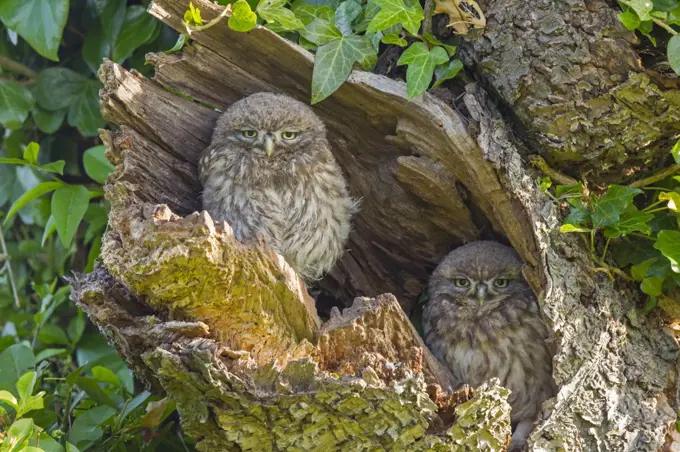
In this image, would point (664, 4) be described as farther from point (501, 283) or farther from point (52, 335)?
point (52, 335)

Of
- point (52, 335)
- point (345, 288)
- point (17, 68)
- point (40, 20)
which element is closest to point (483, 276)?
point (345, 288)

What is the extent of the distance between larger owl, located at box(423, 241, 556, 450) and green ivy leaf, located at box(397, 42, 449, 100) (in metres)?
0.80

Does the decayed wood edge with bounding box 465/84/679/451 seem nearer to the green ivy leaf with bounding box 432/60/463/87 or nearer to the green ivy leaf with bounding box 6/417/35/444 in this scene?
the green ivy leaf with bounding box 432/60/463/87

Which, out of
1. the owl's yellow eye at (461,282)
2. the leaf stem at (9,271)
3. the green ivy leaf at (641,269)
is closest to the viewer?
the green ivy leaf at (641,269)

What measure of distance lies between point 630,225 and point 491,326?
0.74 metres

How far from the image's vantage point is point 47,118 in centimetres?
384

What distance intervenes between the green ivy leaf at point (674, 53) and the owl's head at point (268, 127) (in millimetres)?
1223

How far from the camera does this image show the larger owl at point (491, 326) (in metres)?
3.23

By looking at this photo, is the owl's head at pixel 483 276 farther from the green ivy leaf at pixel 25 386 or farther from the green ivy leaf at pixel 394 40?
the green ivy leaf at pixel 25 386

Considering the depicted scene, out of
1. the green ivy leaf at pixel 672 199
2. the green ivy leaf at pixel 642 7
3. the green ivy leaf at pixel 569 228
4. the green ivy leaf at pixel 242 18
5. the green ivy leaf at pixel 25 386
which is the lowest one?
the green ivy leaf at pixel 25 386

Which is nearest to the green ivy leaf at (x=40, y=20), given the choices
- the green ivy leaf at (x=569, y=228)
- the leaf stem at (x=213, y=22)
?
the leaf stem at (x=213, y=22)

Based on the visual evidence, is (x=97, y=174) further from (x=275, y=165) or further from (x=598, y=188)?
(x=598, y=188)

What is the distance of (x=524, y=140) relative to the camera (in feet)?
9.71

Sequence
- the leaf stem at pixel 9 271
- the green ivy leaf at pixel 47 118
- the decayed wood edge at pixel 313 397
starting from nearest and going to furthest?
the decayed wood edge at pixel 313 397
the green ivy leaf at pixel 47 118
the leaf stem at pixel 9 271
